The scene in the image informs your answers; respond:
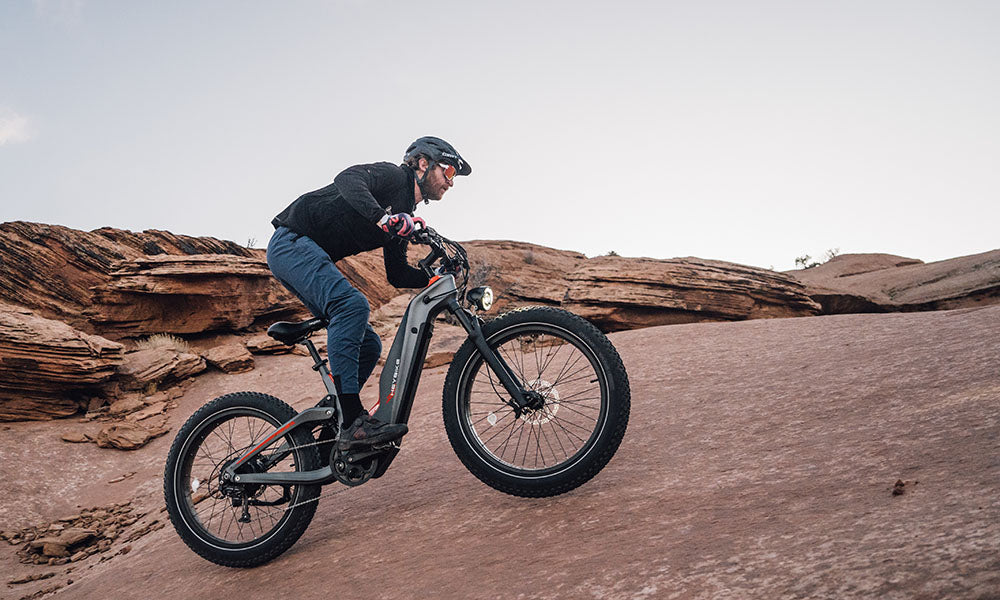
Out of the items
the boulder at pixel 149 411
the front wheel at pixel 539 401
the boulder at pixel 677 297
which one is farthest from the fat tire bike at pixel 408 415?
the boulder at pixel 677 297

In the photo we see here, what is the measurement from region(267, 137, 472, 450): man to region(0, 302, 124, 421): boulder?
9553 millimetres

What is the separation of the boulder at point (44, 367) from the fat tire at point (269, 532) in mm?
9054

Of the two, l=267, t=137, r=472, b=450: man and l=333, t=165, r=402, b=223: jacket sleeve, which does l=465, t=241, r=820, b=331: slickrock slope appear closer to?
l=267, t=137, r=472, b=450: man

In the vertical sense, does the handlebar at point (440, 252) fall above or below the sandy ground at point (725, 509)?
above

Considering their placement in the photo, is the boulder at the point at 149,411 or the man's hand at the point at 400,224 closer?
the man's hand at the point at 400,224

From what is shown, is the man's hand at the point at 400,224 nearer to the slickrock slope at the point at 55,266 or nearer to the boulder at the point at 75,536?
the boulder at the point at 75,536

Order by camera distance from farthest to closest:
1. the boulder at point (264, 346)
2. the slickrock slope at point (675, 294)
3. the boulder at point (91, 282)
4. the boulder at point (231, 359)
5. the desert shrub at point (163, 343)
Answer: the slickrock slope at point (675, 294) < the boulder at point (91, 282) < the boulder at point (264, 346) < the desert shrub at point (163, 343) < the boulder at point (231, 359)

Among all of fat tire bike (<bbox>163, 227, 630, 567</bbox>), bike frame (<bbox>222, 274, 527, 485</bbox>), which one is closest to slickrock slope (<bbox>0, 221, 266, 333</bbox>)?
fat tire bike (<bbox>163, 227, 630, 567</bbox>)

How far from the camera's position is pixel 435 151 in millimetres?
4430

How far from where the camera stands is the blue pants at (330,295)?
389cm

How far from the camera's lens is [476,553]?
119 inches

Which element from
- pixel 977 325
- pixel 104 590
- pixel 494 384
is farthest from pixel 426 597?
pixel 977 325

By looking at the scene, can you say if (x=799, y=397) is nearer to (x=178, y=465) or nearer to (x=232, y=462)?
(x=232, y=462)

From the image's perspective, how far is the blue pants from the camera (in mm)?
3887
